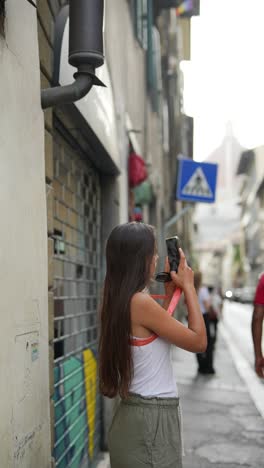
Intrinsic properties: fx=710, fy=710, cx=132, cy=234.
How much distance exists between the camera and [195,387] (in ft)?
33.1

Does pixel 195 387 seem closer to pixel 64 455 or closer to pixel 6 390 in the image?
pixel 64 455

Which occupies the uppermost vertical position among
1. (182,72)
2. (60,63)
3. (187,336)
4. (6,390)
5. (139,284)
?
(182,72)

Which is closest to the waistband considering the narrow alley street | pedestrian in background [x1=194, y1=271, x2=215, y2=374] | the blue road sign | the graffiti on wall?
the graffiti on wall

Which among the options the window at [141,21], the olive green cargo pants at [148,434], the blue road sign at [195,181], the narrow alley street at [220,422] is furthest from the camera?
the blue road sign at [195,181]

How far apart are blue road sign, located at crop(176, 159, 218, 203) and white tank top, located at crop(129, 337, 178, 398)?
7.80 meters

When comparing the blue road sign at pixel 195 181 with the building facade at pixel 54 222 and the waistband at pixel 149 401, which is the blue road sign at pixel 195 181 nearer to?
the building facade at pixel 54 222

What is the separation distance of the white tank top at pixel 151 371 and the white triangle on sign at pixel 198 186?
7835 millimetres

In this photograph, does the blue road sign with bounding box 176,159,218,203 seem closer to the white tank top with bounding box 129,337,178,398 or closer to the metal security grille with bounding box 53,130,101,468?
the metal security grille with bounding box 53,130,101,468

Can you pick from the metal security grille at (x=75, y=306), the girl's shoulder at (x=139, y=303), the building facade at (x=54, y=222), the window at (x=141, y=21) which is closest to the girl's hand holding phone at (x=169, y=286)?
the girl's shoulder at (x=139, y=303)

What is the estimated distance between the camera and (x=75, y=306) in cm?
511

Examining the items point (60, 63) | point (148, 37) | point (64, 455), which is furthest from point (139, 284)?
point (148, 37)

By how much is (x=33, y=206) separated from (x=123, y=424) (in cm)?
102

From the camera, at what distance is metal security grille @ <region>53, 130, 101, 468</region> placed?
4.36 m

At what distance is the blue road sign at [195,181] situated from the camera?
10523 mm
